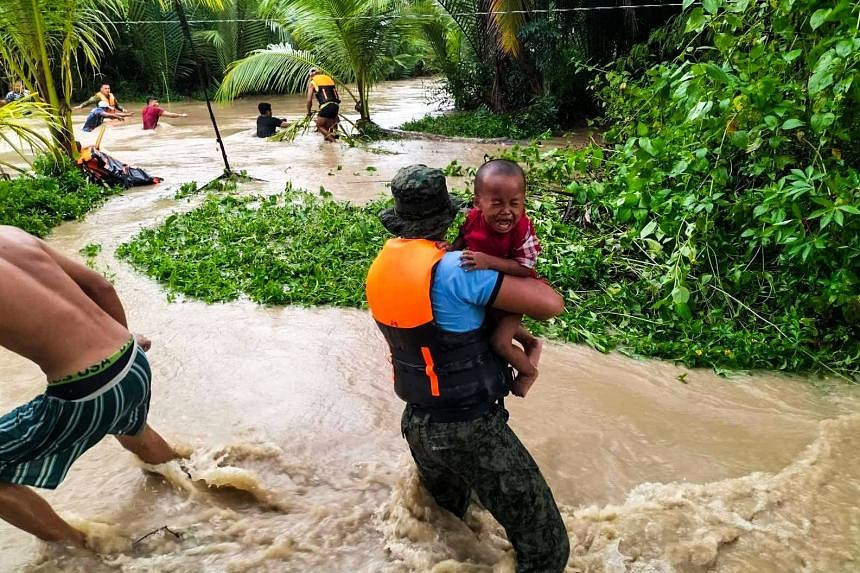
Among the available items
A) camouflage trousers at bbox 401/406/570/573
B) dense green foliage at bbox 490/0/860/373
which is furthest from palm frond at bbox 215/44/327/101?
camouflage trousers at bbox 401/406/570/573

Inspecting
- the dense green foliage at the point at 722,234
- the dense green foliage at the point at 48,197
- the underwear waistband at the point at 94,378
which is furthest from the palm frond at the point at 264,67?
the underwear waistband at the point at 94,378

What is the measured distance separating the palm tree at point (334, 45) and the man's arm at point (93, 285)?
910 cm

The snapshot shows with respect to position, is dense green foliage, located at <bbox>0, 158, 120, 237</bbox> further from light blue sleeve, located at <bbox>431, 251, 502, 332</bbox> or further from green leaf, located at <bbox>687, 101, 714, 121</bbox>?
green leaf, located at <bbox>687, 101, 714, 121</bbox>

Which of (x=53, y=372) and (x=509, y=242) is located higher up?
(x=509, y=242)

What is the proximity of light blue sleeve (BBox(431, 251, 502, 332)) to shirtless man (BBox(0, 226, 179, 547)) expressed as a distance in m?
1.25

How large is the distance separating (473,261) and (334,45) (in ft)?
35.2

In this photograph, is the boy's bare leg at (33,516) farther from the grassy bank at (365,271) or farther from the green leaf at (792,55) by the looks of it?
the green leaf at (792,55)

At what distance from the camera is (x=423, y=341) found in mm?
1970

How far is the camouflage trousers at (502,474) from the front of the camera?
207cm

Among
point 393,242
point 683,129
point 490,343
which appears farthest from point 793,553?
point 683,129

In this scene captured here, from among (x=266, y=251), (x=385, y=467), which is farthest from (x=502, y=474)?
(x=266, y=251)

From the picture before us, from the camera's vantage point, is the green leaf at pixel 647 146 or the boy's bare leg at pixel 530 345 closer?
the boy's bare leg at pixel 530 345

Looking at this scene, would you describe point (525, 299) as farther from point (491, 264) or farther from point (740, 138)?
point (740, 138)

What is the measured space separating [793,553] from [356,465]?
1928mm
